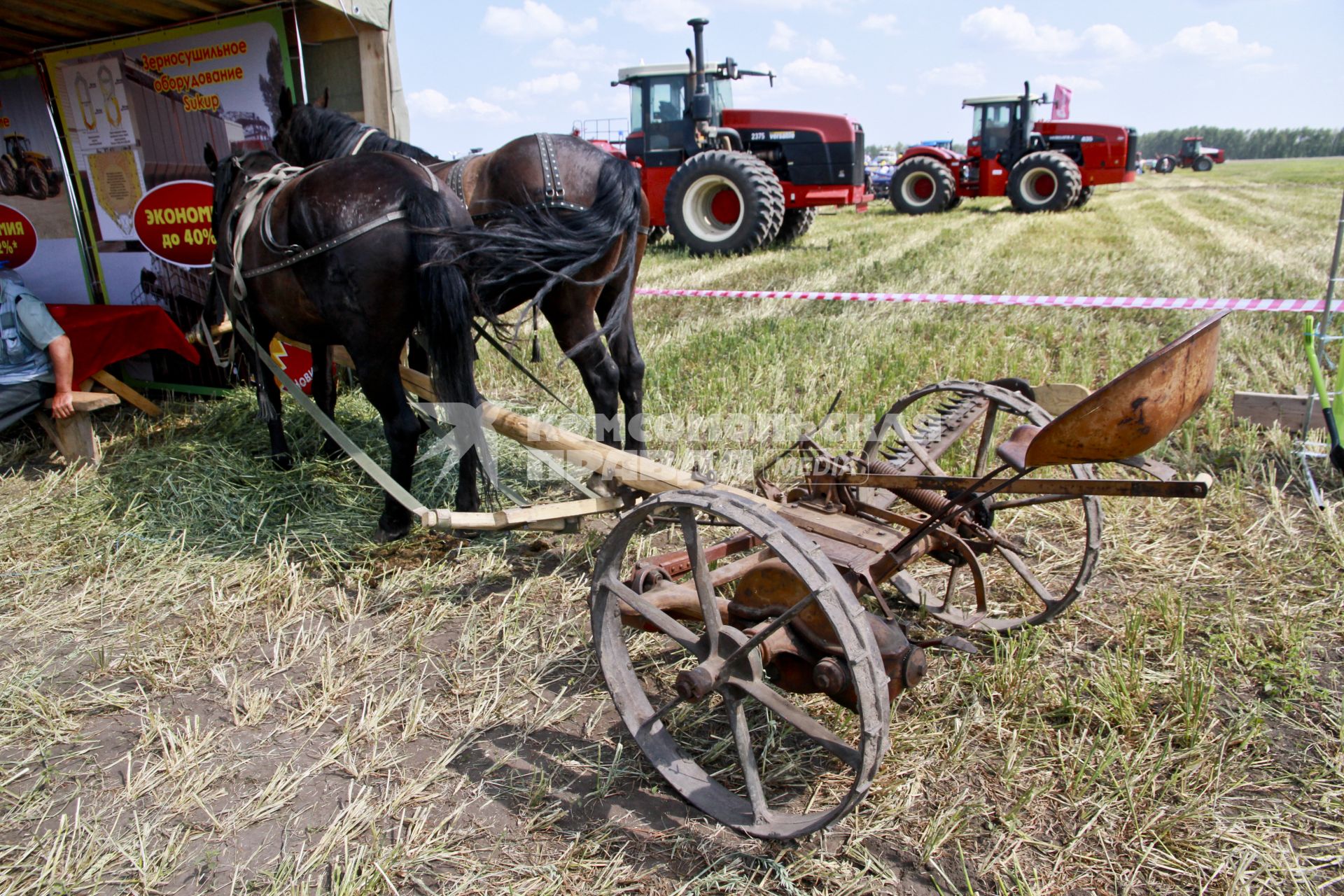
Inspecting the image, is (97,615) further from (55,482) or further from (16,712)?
(55,482)

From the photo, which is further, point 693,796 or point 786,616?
point 693,796

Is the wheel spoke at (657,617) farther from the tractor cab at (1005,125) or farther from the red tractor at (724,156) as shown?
the tractor cab at (1005,125)

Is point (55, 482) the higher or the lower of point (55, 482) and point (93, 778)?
the higher

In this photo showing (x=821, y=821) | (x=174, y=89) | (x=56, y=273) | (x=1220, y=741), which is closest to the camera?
(x=821, y=821)

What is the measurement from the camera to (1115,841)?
197 centimetres

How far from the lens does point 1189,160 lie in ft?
172

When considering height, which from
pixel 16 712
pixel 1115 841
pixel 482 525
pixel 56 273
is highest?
pixel 56 273

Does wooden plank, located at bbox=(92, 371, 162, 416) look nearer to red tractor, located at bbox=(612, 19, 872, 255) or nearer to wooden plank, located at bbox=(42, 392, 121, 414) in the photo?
wooden plank, located at bbox=(42, 392, 121, 414)

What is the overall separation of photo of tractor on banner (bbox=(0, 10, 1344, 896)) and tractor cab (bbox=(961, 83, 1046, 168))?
15.0 meters

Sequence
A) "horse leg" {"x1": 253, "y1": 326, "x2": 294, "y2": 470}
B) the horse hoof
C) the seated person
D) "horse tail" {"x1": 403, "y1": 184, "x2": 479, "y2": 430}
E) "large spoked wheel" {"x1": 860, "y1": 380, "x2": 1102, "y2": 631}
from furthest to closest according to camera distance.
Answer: the seated person < "horse leg" {"x1": 253, "y1": 326, "x2": 294, "y2": 470} < the horse hoof < "horse tail" {"x1": 403, "y1": 184, "x2": 479, "y2": 430} < "large spoked wheel" {"x1": 860, "y1": 380, "x2": 1102, "y2": 631}

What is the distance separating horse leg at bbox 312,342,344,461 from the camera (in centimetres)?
420

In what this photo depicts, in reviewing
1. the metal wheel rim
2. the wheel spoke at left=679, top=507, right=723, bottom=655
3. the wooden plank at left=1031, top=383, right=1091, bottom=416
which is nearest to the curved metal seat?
the wheel spoke at left=679, top=507, right=723, bottom=655

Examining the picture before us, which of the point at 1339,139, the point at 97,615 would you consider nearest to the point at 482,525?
the point at 97,615

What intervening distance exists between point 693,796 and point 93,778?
1.76m
